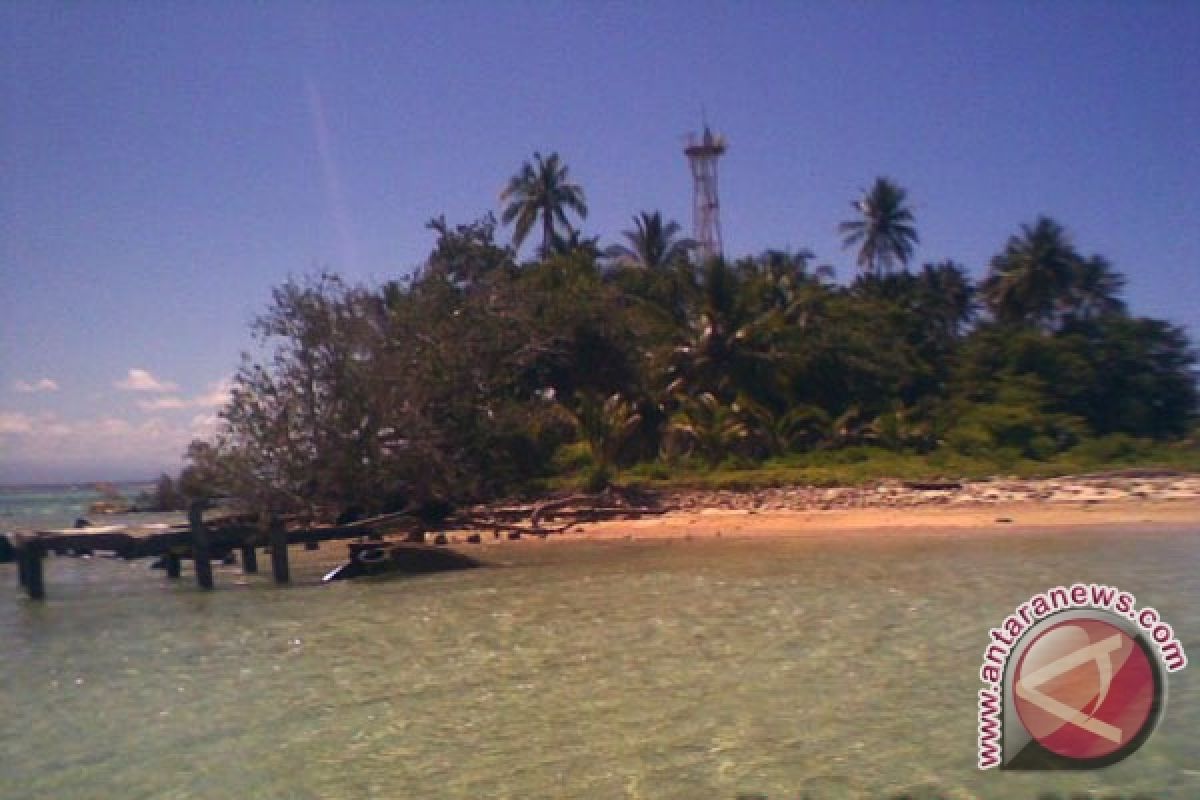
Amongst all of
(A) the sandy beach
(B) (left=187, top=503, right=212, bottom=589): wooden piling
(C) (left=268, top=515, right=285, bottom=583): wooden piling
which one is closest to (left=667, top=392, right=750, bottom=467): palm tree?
(A) the sandy beach

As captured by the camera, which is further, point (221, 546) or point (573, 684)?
point (221, 546)

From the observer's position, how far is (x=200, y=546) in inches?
703

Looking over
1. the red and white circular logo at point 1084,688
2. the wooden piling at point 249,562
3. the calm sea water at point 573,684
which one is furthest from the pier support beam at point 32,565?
the red and white circular logo at point 1084,688

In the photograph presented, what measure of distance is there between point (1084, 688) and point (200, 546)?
14538 millimetres

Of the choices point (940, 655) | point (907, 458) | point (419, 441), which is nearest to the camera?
point (940, 655)

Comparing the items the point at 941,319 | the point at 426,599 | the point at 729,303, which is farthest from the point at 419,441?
the point at 941,319

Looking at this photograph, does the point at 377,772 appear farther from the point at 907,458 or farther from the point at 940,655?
the point at 907,458

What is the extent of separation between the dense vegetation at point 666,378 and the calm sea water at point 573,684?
5.36 meters

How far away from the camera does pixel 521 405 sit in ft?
85.9

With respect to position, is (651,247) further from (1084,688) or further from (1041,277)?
(1084,688)

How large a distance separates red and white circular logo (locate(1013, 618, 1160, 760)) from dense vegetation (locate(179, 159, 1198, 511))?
52.8 ft

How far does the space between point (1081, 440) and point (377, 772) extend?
26.6 metres

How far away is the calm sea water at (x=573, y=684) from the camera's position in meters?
7.36

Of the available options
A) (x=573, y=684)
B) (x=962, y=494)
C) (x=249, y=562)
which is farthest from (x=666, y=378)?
(x=573, y=684)
